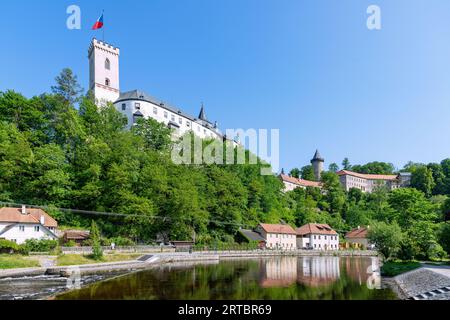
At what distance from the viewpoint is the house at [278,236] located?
7486 cm

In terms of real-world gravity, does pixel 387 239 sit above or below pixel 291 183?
below

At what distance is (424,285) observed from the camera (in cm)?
2223

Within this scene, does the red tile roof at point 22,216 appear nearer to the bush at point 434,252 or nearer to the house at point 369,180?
the bush at point 434,252

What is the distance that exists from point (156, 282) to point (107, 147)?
3420 cm

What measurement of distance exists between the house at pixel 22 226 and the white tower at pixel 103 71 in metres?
41.2

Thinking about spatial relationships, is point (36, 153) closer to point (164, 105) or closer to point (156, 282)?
point (156, 282)

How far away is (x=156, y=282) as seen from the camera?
2769 cm

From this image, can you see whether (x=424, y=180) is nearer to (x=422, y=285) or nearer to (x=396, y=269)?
(x=396, y=269)

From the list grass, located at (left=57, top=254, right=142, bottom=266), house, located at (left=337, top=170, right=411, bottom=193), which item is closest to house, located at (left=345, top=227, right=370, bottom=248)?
grass, located at (left=57, top=254, right=142, bottom=266)

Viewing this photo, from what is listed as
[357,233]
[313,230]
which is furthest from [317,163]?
[313,230]

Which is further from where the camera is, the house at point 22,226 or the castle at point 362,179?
the castle at point 362,179

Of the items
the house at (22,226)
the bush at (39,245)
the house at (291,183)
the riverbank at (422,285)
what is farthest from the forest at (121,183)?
the house at (291,183)

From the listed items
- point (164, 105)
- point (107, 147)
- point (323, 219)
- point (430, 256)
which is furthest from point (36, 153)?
point (323, 219)

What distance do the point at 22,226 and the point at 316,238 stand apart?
197 ft
